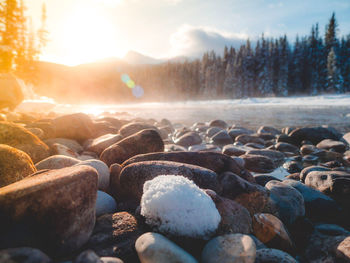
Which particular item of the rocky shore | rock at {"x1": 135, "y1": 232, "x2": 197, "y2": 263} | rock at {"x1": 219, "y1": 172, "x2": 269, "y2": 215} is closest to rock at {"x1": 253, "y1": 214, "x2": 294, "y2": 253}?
the rocky shore

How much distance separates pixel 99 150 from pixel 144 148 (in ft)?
3.86

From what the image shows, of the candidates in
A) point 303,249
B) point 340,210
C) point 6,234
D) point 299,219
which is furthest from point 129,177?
point 340,210

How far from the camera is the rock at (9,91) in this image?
28.0 feet

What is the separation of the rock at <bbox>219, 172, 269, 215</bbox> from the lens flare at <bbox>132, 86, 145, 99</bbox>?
7555 cm

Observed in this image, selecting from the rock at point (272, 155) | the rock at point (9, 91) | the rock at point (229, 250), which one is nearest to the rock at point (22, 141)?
the rock at point (229, 250)

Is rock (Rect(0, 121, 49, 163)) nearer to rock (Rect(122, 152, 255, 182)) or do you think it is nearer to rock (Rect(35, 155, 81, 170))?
rock (Rect(35, 155, 81, 170))

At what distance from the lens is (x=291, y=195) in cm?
246

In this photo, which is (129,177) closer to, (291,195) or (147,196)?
(147,196)

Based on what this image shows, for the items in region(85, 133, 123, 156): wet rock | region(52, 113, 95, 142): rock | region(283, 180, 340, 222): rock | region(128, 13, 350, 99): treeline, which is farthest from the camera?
region(128, 13, 350, 99): treeline

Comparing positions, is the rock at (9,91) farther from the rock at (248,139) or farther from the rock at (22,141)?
the rock at (248,139)

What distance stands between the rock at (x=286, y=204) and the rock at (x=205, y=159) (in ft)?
1.48

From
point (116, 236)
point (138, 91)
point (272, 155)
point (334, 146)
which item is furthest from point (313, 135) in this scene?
point (138, 91)

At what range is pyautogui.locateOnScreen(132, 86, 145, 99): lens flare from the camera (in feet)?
252

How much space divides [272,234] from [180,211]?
3.21 ft
